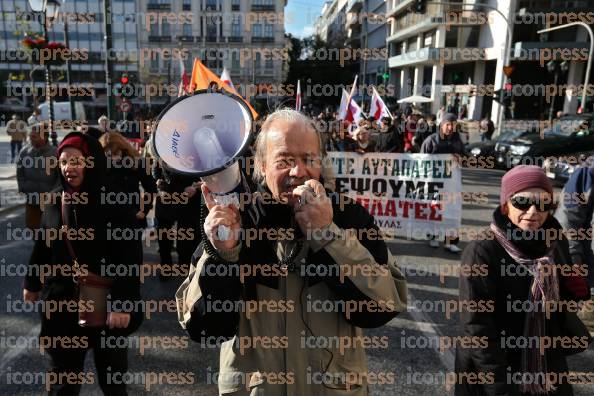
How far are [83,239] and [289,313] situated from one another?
154cm

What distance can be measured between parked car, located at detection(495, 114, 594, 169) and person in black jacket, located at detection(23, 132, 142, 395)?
12.7 metres

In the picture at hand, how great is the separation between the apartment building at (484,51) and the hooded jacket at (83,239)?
2224 centimetres

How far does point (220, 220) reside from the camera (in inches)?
49.1

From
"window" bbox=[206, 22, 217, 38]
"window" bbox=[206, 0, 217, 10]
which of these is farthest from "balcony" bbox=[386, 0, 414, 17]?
"window" bbox=[206, 0, 217, 10]

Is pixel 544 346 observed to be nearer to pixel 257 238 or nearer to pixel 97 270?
pixel 257 238

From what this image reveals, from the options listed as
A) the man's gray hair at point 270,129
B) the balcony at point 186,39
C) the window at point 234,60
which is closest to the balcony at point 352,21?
the window at point 234,60

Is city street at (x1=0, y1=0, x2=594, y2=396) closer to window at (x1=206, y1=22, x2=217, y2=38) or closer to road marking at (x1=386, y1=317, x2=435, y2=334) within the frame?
road marking at (x1=386, y1=317, x2=435, y2=334)

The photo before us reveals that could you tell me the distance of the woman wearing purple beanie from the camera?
6.59 feet

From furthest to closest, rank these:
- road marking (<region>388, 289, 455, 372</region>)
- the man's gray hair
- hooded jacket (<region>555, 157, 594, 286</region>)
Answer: hooded jacket (<region>555, 157, 594, 286</region>) < road marking (<region>388, 289, 455, 372</region>) < the man's gray hair

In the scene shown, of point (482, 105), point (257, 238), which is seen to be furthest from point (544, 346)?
point (482, 105)

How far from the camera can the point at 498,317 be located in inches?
80.8

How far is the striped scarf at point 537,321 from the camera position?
202cm

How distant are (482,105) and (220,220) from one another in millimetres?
34371

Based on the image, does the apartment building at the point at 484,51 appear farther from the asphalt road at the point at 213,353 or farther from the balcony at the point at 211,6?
the balcony at the point at 211,6
